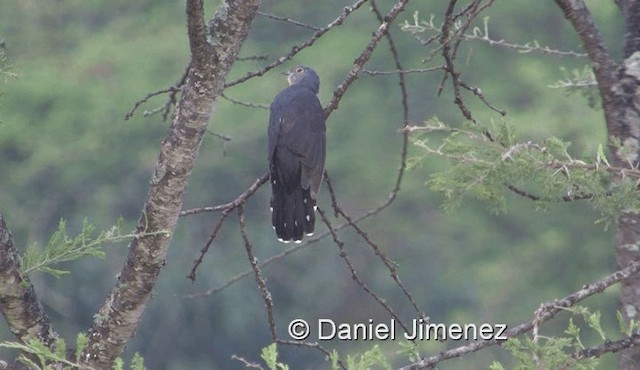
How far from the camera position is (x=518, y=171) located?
349 cm

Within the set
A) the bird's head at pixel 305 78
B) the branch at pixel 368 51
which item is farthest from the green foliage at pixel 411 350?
the bird's head at pixel 305 78

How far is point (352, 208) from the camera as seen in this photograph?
537 inches

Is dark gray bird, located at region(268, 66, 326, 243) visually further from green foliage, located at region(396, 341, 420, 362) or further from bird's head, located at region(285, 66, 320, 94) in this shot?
green foliage, located at region(396, 341, 420, 362)

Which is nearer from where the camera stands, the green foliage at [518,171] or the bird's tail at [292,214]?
the green foliage at [518,171]

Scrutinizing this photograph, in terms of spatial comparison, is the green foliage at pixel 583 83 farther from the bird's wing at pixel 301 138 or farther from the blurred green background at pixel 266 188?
the blurred green background at pixel 266 188

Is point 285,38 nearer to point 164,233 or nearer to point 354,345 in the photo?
point 354,345

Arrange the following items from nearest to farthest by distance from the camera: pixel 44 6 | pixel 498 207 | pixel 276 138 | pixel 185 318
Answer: pixel 498 207
pixel 276 138
pixel 185 318
pixel 44 6

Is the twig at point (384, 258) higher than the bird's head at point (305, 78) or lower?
lower

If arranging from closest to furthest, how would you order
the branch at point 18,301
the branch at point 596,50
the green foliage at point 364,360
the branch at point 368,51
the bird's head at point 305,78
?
the green foliage at point 364,360
the branch at point 18,301
the branch at point 368,51
the branch at point 596,50
the bird's head at point 305,78

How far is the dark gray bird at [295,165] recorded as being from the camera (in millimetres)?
4980

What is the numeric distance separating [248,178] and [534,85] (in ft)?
13.8

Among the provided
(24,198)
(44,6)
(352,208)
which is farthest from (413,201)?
(44,6)

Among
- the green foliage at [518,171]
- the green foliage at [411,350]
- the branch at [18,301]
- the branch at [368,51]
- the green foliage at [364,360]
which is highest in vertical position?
the branch at [368,51]

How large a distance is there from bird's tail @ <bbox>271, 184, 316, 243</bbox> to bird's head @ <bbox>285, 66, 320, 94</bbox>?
0.89 metres
